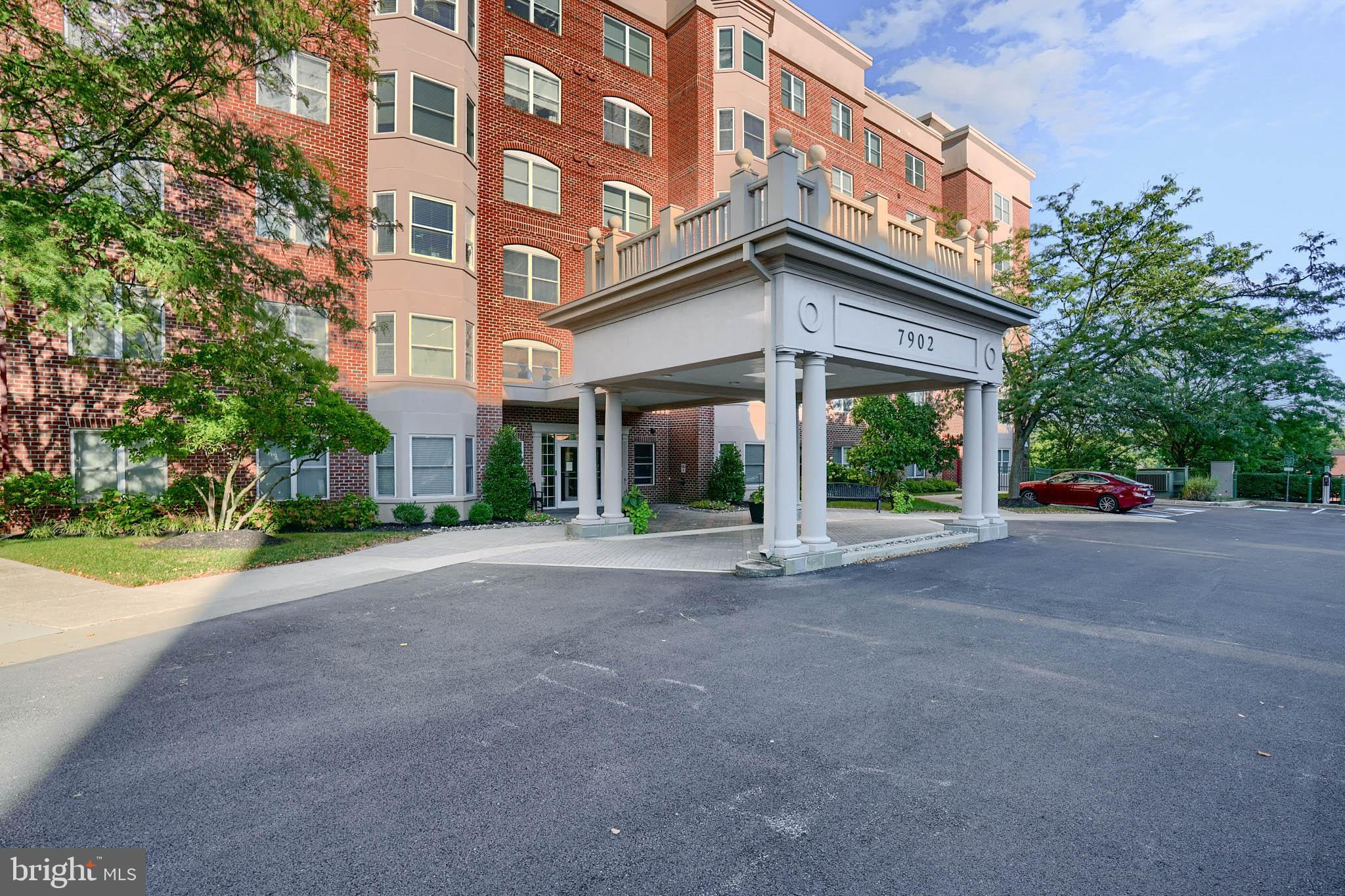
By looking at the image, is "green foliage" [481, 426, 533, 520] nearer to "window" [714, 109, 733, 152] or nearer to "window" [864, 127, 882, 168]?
"window" [714, 109, 733, 152]

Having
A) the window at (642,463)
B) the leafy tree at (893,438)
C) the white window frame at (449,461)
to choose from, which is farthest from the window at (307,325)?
the leafy tree at (893,438)

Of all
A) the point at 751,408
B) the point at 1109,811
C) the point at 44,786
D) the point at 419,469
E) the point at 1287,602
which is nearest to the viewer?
the point at 1109,811

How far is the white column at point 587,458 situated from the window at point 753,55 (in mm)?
15493

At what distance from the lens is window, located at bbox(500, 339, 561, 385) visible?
1981 centimetres

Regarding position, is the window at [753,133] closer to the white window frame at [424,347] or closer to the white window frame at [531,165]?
the white window frame at [531,165]

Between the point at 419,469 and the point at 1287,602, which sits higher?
the point at 419,469

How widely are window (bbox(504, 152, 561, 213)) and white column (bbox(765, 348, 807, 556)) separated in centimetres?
1418

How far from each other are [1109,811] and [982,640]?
10.4 feet

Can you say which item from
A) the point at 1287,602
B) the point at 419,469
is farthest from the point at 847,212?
the point at 419,469

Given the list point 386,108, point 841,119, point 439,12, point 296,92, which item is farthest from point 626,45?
point 296,92

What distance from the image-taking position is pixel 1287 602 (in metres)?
8.08

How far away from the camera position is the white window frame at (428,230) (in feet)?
55.9

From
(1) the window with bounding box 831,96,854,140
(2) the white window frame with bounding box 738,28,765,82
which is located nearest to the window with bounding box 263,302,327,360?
(2) the white window frame with bounding box 738,28,765,82

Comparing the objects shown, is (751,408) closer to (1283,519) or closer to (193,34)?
(1283,519)
